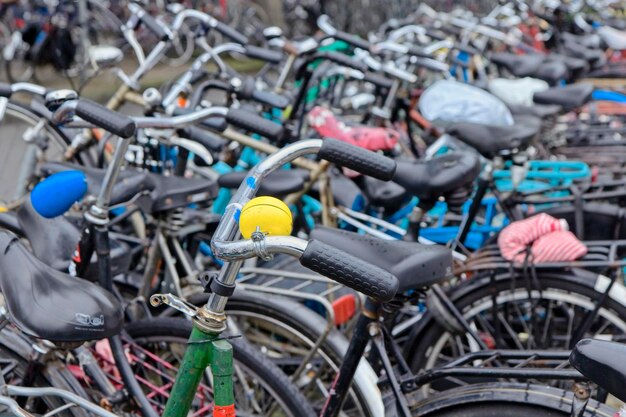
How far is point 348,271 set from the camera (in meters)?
1.63

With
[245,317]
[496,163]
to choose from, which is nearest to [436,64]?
[496,163]

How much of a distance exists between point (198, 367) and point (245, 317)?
0.86 meters

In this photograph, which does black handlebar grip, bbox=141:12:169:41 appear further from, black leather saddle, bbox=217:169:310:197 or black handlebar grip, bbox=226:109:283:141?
black handlebar grip, bbox=226:109:283:141

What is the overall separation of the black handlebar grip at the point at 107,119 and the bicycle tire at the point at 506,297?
142 centimetres

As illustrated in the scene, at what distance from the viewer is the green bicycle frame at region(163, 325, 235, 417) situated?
198 cm

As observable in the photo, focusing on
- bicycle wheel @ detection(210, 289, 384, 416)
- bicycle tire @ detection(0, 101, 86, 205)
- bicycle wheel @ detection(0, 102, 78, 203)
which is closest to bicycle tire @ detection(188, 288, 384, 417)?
bicycle wheel @ detection(210, 289, 384, 416)

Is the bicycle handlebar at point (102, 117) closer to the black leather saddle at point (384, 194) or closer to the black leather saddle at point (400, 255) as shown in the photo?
the black leather saddle at point (400, 255)

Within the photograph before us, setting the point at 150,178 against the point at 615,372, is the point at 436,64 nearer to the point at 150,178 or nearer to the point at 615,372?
the point at 150,178

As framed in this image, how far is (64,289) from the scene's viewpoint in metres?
2.14

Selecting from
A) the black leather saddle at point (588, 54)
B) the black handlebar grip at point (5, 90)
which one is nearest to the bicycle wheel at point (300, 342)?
the black handlebar grip at point (5, 90)

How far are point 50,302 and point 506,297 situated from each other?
1.87 metres

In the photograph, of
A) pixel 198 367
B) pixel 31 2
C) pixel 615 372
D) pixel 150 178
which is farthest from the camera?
pixel 31 2

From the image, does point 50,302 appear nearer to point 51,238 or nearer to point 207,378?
point 51,238

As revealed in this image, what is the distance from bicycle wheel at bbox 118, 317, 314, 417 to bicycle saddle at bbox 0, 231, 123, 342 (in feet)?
1.54
